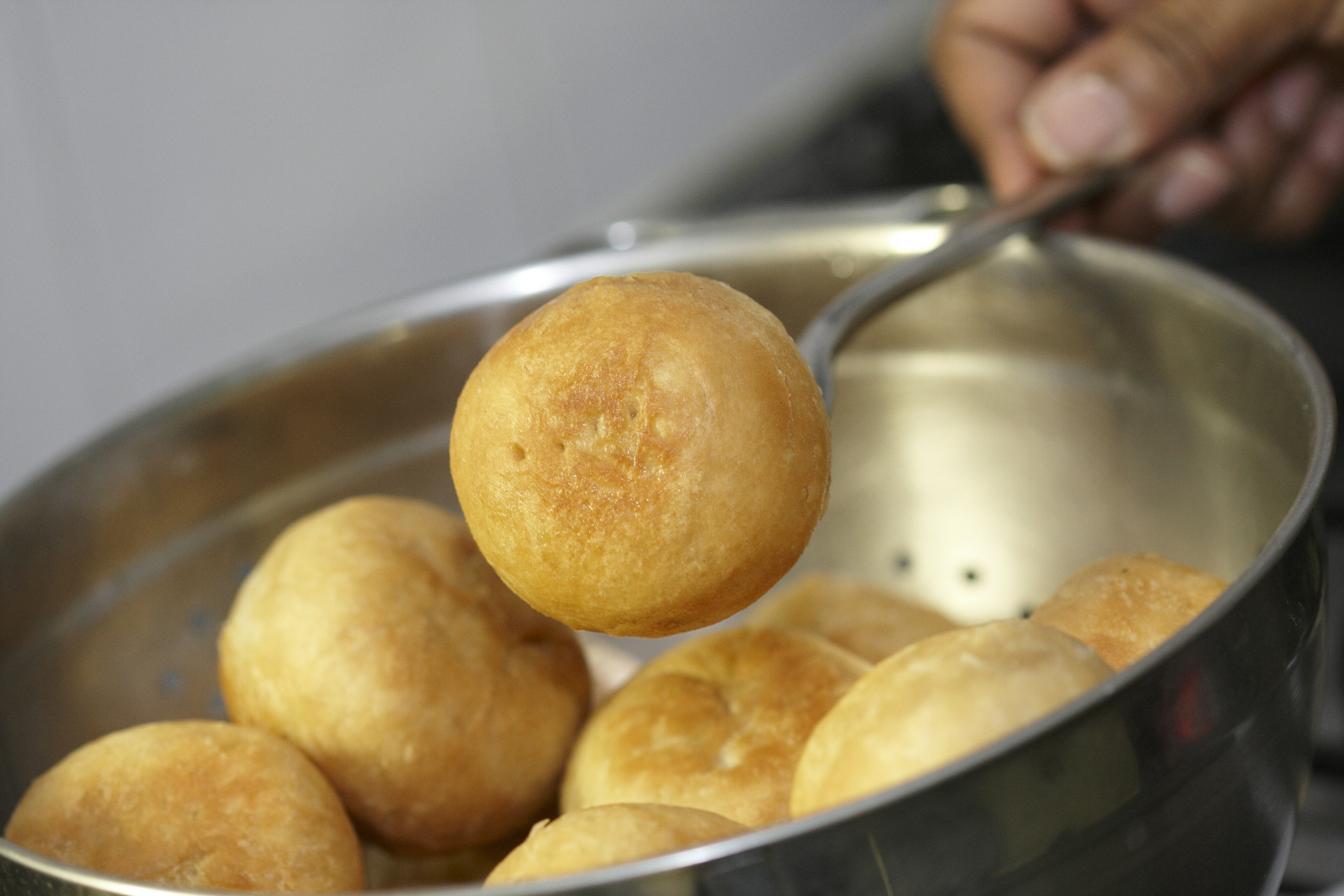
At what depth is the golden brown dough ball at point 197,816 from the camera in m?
0.47

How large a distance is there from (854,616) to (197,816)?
33cm

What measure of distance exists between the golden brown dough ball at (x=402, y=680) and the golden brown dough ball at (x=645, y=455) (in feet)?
0.36

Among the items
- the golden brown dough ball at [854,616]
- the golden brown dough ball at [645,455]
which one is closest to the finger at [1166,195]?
the golden brown dough ball at [854,616]

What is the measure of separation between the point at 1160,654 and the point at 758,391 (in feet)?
0.53

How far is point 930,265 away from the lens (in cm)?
68

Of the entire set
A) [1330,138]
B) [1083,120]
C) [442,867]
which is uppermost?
[1083,120]

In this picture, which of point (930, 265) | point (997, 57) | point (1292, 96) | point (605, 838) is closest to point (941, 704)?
point (605, 838)

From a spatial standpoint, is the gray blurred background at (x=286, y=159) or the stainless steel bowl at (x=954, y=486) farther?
the gray blurred background at (x=286, y=159)

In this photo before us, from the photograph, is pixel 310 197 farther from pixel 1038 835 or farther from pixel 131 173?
pixel 1038 835

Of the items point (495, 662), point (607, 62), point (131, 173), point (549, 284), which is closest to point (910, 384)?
point (549, 284)

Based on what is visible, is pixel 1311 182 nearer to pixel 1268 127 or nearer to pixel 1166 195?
pixel 1268 127

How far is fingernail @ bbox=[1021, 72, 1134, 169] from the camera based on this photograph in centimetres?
79

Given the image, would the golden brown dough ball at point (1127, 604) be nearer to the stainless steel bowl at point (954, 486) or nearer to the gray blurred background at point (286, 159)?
the stainless steel bowl at point (954, 486)

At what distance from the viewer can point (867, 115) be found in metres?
1.89
